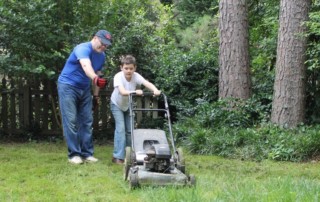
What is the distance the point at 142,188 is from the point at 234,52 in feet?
14.8

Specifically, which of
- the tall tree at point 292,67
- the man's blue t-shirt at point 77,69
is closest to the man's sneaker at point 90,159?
the man's blue t-shirt at point 77,69

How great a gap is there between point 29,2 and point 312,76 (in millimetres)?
4820

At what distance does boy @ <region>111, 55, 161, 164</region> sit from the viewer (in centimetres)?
630

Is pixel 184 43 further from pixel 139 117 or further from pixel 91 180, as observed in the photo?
pixel 91 180

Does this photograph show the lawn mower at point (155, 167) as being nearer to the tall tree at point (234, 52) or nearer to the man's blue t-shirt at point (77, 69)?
the man's blue t-shirt at point (77, 69)

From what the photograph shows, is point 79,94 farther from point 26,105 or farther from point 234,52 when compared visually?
point 234,52

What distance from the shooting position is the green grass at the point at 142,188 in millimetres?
4508

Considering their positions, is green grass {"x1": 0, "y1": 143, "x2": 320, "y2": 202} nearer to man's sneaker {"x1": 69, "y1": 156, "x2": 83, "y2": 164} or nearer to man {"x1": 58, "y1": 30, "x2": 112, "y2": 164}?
man's sneaker {"x1": 69, "y1": 156, "x2": 83, "y2": 164}

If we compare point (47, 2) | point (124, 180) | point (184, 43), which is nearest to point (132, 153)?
point (124, 180)

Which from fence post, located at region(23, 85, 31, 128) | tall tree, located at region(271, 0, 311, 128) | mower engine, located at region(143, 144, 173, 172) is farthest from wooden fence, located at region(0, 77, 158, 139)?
mower engine, located at region(143, 144, 173, 172)

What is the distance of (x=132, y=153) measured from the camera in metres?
5.46

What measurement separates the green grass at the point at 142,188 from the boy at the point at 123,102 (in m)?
0.26

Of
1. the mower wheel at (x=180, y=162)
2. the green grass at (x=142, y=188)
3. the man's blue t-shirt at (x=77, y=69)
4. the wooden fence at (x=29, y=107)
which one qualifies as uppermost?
the man's blue t-shirt at (x=77, y=69)

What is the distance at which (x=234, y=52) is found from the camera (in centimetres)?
880
